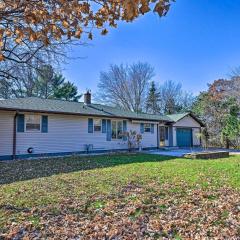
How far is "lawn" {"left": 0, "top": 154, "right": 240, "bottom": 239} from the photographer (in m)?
4.29

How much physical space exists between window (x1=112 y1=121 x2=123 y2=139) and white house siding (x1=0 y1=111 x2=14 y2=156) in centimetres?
756

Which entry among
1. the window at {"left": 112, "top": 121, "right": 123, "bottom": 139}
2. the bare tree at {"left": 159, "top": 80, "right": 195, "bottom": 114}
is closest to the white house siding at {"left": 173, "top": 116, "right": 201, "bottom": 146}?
the window at {"left": 112, "top": 121, "right": 123, "bottom": 139}

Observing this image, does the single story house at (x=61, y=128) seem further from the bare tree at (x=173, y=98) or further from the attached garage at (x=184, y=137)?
the bare tree at (x=173, y=98)

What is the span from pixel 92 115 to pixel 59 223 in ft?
46.0

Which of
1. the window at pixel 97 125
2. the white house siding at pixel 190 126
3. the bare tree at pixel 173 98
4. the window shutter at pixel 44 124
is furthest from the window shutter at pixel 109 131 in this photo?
the bare tree at pixel 173 98

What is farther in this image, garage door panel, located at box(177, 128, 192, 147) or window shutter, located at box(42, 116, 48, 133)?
garage door panel, located at box(177, 128, 192, 147)

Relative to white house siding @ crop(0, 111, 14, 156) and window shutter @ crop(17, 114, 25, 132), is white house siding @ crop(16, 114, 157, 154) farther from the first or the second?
white house siding @ crop(0, 111, 14, 156)

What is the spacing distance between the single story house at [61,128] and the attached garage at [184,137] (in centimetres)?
337

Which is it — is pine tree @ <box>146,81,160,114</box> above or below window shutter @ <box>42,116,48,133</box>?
above

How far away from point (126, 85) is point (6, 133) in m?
25.8

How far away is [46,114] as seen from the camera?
54.4ft

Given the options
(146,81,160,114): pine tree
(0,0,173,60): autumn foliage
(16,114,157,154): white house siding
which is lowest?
(16,114,157,154): white house siding

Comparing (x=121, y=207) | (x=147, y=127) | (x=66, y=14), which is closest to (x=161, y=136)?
(x=147, y=127)

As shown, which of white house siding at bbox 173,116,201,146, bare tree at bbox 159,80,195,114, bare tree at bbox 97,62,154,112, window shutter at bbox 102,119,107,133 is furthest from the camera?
bare tree at bbox 159,80,195,114
